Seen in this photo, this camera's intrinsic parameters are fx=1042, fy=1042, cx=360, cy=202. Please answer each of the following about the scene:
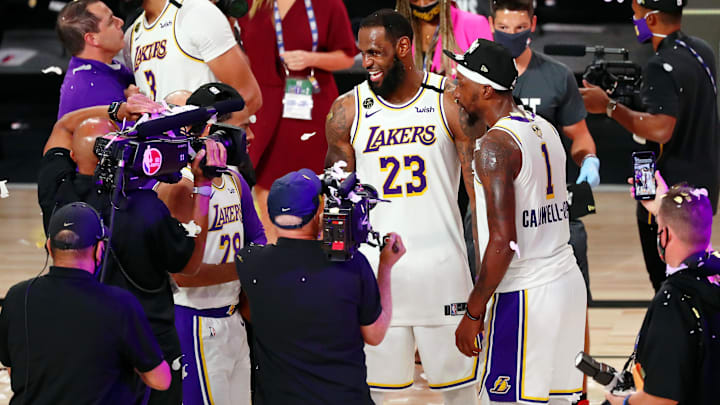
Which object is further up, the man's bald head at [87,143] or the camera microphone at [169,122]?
the camera microphone at [169,122]

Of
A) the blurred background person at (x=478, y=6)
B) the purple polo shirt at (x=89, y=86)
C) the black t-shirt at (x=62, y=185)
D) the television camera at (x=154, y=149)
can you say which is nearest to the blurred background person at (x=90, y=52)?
the purple polo shirt at (x=89, y=86)

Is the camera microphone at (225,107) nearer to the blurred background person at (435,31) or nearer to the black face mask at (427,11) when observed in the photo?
the blurred background person at (435,31)

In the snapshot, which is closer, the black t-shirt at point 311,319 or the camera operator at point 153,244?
the black t-shirt at point 311,319

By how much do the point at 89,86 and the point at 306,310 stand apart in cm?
232

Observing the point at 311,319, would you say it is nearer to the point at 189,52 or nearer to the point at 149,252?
the point at 149,252

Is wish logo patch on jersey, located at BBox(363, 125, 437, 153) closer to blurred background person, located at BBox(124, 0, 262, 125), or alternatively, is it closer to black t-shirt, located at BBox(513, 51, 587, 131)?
blurred background person, located at BBox(124, 0, 262, 125)

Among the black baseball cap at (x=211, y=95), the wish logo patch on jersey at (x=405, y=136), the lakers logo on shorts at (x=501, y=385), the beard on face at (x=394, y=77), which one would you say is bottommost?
the lakers logo on shorts at (x=501, y=385)

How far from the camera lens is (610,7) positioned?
1421 cm

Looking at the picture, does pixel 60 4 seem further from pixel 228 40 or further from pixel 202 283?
pixel 202 283

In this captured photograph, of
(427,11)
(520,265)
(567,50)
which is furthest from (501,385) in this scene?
(427,11)

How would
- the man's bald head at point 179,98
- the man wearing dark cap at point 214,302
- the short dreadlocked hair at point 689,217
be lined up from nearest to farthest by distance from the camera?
the short dreadlocked hair at point 689,217 < the man wearing dark cap at point 214,302 < the man's bald head at point 179,98

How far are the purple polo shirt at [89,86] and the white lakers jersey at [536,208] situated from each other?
6.74 feet

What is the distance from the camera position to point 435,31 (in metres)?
6.07

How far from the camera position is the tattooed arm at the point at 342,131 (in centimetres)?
462
